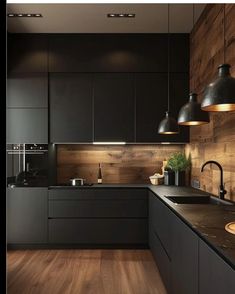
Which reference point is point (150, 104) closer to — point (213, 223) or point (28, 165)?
point (28, 165)

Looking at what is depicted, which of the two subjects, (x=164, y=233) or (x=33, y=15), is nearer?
(x=164, y=233)

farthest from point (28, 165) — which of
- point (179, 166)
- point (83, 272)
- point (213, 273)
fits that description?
point (213, 273)

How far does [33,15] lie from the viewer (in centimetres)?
416

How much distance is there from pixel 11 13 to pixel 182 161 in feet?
9.27

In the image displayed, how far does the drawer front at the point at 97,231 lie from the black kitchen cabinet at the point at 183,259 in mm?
1898

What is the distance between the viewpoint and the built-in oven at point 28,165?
4.59 meters

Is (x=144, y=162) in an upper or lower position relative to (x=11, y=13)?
lower

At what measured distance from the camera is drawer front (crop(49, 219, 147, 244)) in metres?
4.56

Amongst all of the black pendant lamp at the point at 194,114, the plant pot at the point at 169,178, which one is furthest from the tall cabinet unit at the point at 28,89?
the black pendant lamp at the point at 194,114

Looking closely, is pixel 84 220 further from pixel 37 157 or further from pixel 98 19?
pixel 98 19

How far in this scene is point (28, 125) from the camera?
4.71m

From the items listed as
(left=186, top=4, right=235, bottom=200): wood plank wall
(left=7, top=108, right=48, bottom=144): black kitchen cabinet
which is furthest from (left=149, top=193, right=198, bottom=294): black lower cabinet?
(left=7, top=108, right=48, bottom=144): black kitchen cabinet

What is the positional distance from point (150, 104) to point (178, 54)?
794mm
